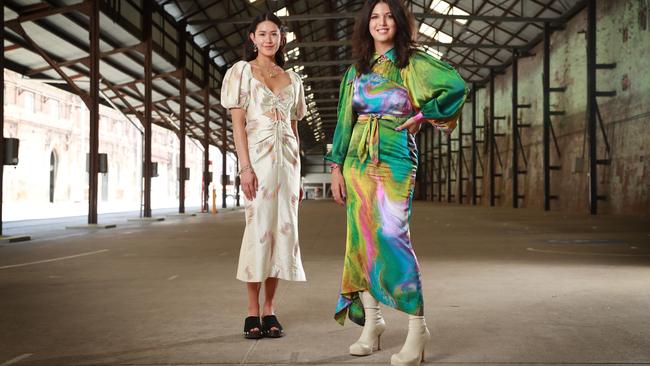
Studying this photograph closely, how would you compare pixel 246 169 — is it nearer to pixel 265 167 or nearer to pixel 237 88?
pixel 265 167

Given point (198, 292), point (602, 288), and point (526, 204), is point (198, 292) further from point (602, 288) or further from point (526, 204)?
point (526, 204)

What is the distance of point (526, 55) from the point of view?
24578mm

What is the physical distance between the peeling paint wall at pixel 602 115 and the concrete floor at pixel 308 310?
411 inches

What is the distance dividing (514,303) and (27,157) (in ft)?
89.2

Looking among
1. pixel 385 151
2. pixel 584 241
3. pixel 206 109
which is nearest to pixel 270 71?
pixel 385 151

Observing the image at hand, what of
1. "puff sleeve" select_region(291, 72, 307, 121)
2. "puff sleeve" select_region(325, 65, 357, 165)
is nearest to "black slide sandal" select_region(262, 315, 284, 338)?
"puff sleeve" select_region(325, 65, 357, 165)

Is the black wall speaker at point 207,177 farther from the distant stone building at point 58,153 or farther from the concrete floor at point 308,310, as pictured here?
the concrete floor at point 308,310

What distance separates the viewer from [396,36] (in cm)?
264

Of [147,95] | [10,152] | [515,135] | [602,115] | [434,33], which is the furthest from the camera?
[434,33]

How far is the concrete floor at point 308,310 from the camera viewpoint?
2.70 m

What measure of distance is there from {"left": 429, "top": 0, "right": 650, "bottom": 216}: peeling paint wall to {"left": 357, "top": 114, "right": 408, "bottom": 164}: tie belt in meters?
15.8

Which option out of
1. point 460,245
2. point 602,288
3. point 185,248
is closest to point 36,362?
point 602,288

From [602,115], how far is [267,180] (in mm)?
18182

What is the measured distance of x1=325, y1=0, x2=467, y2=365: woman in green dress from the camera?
8.30 ft
